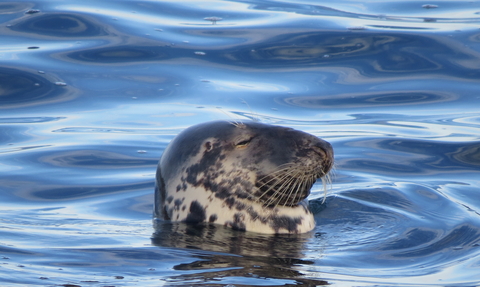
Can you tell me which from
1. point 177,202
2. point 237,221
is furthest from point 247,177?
point 177,202

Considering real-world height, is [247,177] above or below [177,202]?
above

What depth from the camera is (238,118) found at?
10070 millimetres

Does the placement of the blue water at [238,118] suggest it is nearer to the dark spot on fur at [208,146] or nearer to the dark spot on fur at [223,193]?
the dark spot on fur at [223,193]

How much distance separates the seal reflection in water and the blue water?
0.51 ft

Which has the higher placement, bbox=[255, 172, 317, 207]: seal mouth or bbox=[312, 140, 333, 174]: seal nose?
bbox=[312, 140, 333, 174]: seal nose

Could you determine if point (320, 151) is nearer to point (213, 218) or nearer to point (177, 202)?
point (213, 218)

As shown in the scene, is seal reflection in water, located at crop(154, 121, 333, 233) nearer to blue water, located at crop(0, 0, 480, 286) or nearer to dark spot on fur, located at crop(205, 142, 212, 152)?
dark spot on fur, located at crop(205, 142, 212, 152)

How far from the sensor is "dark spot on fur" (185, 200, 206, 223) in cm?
631

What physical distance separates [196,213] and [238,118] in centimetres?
384

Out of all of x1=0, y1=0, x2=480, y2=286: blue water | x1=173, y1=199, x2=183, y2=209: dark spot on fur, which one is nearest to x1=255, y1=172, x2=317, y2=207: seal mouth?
x1=0, y1=0, x2=480, y2=286: blue water

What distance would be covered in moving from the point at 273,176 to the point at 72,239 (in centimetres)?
147

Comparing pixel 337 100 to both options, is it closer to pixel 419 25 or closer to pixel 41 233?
pixel 419 25

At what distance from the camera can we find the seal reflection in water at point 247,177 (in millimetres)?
6184

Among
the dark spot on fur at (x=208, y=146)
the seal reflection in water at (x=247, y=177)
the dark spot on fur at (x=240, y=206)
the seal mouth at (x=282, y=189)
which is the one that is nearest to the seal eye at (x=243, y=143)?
the seal reflection in water at (x=247, y=177)
